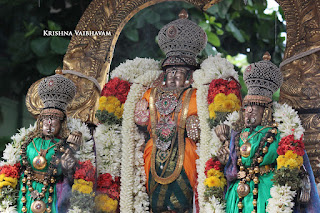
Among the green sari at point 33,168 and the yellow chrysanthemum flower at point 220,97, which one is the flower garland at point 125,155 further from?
the yellow chrysanthemum flower at point 220,97

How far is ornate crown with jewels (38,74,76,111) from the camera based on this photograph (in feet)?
20.2

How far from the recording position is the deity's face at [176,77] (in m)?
6.39

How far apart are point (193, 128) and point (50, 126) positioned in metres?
1.37

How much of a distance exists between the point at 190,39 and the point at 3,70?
3.26 metres

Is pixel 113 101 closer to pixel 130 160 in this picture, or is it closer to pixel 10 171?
pixel 130 160

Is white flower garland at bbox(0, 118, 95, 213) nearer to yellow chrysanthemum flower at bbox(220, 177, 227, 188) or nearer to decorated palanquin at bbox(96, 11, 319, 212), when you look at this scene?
decorated palanquin at bbox(96, 11, 319, 212)

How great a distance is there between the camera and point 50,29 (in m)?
8.62

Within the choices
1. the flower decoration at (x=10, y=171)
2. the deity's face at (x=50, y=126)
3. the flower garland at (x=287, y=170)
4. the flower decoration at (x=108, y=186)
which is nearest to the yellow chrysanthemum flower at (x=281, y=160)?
the flower garland at (x=287, y=170)

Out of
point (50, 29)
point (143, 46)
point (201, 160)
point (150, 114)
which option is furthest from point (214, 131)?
point (50, 29)

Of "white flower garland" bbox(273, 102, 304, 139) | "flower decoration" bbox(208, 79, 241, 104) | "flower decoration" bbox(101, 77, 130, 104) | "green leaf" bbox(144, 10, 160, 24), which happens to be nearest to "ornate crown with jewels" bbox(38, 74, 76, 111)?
"flower decoration" bbox(101, 77, 130, 104)

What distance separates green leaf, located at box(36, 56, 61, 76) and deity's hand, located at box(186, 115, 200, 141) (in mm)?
3110

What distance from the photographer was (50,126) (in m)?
6.11

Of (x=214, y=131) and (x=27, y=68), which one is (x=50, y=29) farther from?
(x=214, y=131)

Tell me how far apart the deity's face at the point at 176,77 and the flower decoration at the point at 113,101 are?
19.5 inches
